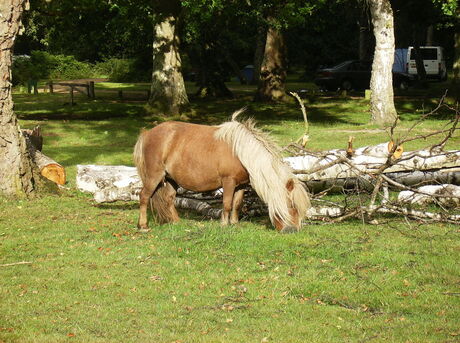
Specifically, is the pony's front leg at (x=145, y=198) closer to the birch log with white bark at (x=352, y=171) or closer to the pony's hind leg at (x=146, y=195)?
the pony's hind leg at (x=146, y=195)

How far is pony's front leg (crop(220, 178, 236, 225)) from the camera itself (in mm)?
11828

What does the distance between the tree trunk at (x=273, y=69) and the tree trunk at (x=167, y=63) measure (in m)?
6.74

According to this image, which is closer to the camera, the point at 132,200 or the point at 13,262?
the point at 13,262

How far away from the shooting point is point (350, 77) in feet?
158

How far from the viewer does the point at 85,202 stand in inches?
613

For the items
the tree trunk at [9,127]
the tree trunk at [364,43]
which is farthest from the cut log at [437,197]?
the tree trunk at [364,43]

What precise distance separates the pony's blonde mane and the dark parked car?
37.3 meters

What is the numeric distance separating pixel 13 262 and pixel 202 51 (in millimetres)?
32152

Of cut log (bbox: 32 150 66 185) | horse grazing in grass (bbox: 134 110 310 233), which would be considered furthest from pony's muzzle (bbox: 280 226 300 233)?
cut log (bbox: 32 150 66 185)

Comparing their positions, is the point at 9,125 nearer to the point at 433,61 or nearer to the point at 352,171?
the point at 352,171

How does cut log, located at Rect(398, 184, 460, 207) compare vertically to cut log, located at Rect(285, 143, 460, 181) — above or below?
below

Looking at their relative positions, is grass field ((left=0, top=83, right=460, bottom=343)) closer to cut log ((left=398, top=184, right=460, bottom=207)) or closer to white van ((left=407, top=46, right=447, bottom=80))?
cut log ((left=398, top=184, right=460, bottom=207))

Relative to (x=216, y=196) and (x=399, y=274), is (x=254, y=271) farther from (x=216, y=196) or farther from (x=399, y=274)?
(x=216, y=196)

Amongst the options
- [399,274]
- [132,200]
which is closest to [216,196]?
[132,200]
